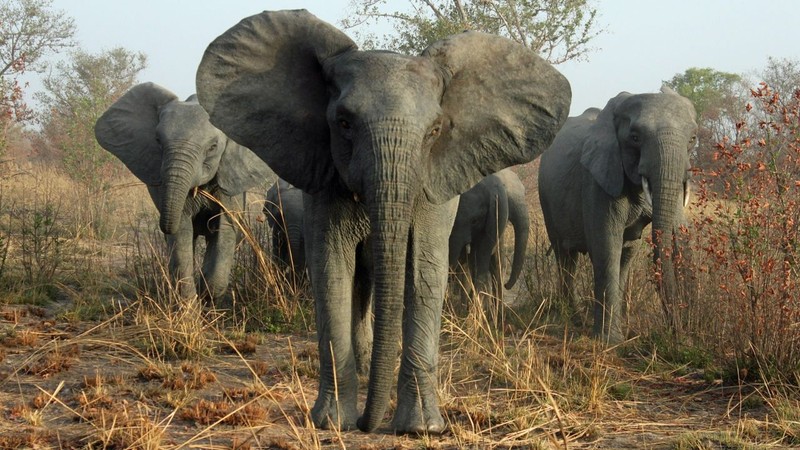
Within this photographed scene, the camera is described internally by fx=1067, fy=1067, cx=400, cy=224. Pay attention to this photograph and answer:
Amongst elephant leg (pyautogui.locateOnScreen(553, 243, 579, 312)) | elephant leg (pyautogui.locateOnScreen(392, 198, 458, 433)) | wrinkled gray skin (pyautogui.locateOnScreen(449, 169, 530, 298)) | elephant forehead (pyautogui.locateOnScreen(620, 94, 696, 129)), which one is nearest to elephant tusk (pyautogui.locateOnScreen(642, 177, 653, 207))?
elephant forehead (pyautogui.locateOnScreen(620, 94, 696, 129))

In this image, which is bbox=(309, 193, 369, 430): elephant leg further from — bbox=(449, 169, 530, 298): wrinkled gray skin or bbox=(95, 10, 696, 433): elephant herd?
bbox=(449, 169, 530, 298): wrinkled gray skin

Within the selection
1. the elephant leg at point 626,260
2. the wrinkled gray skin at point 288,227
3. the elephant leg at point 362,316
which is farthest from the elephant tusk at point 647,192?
the wrinkled gray skin at point 288,227

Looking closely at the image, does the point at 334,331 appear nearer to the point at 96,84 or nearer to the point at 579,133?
the point at 579,133

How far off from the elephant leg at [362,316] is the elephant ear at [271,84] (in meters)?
0.78

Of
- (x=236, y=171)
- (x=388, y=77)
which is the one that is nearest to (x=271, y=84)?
(x=388, y=77)

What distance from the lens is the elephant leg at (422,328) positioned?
529 cm

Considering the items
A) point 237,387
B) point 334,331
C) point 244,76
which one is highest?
point 244,76

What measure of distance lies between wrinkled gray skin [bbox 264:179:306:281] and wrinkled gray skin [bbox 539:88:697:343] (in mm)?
2408

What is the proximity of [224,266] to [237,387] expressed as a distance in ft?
10.4

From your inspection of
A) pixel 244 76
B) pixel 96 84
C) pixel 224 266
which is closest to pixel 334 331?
pixel 244 76

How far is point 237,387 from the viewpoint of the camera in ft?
20.6

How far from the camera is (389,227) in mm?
4785

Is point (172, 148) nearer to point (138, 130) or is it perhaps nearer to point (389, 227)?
point (138, 130)

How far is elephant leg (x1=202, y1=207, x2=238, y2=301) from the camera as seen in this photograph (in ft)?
30.4
